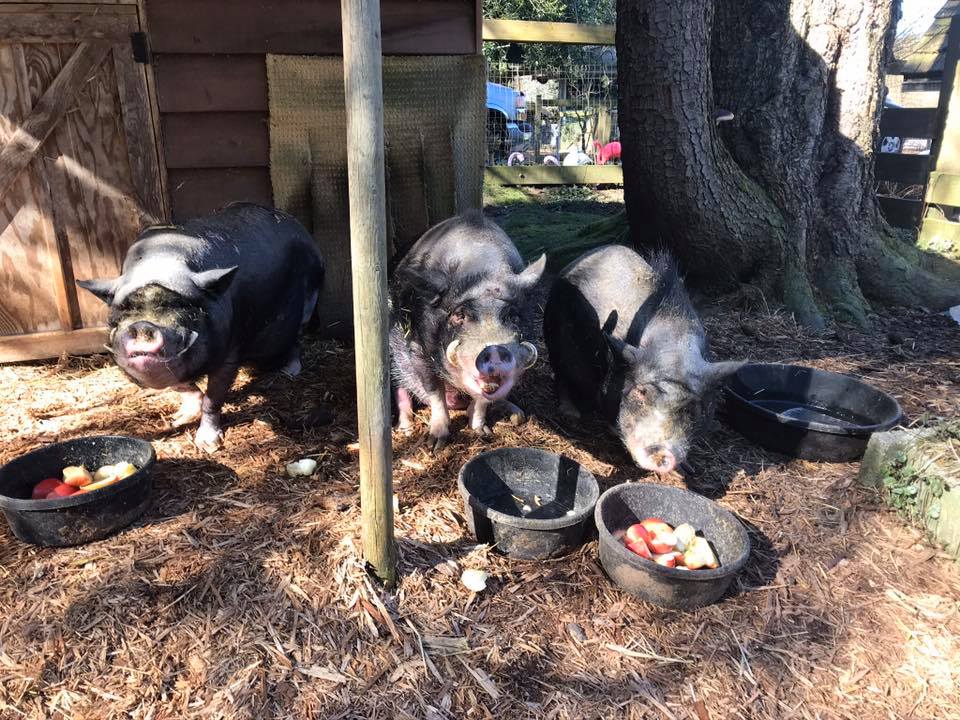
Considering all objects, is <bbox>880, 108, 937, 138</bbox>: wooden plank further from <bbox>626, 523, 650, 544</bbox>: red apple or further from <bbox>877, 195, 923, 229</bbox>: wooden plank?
<bbox>626, 523, 650, 544</bbox>: red apple

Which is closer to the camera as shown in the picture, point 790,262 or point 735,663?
point 735,663

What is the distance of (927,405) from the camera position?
16.4 ft

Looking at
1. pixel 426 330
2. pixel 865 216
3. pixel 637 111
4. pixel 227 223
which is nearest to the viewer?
pixel 426 330

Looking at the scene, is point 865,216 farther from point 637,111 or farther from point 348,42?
point 348,42

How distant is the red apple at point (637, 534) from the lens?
329 cm

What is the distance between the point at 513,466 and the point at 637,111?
3558mm

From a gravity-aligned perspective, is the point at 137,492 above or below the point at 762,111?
below

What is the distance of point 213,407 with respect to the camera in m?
4.40

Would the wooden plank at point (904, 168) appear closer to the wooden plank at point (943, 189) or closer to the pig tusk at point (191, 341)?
the wooden plank at point (943, 189)

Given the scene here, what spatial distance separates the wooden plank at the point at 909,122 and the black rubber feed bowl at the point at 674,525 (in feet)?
26.7

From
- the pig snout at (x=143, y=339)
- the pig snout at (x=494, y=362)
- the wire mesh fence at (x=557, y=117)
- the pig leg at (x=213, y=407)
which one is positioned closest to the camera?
the pig snout at (x=143, y=339)

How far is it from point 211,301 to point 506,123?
12552mm

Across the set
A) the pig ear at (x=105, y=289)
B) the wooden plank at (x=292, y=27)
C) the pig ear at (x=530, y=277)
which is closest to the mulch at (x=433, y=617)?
the pig ear at (x=105, y=289)

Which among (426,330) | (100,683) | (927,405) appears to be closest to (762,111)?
(927,405)
